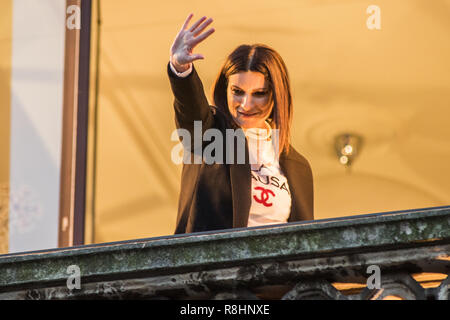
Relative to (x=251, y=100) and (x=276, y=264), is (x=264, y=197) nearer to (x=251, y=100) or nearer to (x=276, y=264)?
(x=251, y=100)

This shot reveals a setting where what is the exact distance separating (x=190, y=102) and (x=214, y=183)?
0.51 m

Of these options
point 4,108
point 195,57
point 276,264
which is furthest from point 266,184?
point 276,264

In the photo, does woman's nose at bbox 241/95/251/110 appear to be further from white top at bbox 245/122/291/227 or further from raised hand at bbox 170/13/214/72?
raised hand at bbox 170/13/214/72

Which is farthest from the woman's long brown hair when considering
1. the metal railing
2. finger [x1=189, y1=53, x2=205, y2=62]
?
the metal railing

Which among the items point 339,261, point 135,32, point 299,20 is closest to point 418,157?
point 299,20

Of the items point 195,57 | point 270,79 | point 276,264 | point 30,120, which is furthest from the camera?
point 30,120

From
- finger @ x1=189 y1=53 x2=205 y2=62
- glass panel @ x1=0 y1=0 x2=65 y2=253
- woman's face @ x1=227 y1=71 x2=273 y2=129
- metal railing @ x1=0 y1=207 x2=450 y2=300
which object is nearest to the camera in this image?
metal railing @ x1=0 y1=207 x2=450 y2=300

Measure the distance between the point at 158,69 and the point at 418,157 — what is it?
179 cm

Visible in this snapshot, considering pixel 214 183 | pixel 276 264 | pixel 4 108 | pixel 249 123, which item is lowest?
pixel 276 264

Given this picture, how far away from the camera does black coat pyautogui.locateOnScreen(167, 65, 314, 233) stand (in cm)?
530

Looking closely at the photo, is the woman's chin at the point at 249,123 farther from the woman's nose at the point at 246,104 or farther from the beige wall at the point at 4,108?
the beige wall at the point at 4,108

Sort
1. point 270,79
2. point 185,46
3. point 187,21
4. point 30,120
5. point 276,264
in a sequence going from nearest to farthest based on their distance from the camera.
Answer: point 276,264 < point 185,46 < point 270,79 < point 187,21 < point 30,120

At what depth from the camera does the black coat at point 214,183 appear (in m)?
5.30

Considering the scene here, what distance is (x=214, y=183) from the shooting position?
5410 mm
